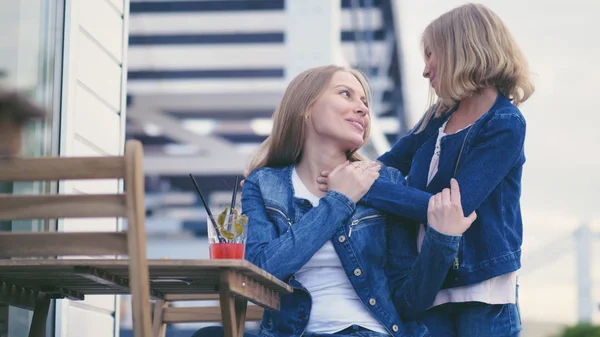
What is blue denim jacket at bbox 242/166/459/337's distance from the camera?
2.25m

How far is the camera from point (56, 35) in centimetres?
338

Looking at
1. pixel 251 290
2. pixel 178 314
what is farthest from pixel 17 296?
pixel 178 314

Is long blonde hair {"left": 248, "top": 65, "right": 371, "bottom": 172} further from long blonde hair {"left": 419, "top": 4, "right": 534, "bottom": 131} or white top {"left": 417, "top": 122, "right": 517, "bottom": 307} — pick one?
white top {"left": 417, "top": 122, "right": 517, "bottom": 307}

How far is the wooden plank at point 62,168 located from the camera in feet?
5.47

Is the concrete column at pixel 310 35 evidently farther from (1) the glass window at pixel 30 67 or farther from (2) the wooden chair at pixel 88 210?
(2) the wooden chair at pixel 88 210

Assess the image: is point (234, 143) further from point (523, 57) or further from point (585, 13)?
point (523, 57)

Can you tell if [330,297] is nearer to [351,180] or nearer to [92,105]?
[351,180]

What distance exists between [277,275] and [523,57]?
93 centimetres

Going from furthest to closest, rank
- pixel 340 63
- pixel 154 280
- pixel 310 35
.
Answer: pixel 340 63 → pixel 310 35 → pixel 154 280

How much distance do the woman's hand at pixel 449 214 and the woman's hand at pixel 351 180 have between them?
0.23m

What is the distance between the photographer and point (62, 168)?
66.0 inches

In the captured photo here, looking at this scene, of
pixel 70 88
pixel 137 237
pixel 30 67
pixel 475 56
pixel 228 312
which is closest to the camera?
pixel 137 237

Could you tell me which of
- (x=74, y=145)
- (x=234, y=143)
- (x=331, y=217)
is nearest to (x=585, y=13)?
(x=234, y=143)

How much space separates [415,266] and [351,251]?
0.56ft
